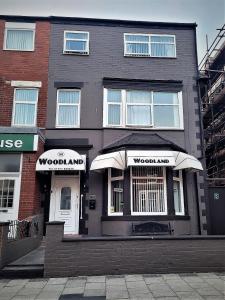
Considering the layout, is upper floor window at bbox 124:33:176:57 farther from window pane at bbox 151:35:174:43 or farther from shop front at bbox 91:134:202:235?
shop front at bbox 91:134:202:235

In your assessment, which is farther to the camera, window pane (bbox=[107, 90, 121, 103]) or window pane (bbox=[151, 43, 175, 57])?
window pane (bbox=[151, 43, 175, 57])

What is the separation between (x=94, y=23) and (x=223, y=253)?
11.6 metres

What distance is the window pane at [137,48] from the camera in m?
13.5

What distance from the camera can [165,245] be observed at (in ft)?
24.3

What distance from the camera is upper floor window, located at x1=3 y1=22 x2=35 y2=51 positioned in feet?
43.1

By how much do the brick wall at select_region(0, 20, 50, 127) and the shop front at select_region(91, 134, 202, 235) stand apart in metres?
3.89

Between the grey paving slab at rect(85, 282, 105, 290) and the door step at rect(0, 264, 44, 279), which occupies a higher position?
the door step at rect(0, 264, 44, 279)

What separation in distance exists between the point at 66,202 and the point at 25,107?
4.66 m

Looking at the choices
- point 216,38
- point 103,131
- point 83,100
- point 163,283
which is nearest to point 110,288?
point 163,283

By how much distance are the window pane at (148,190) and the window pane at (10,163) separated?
4.55 metres

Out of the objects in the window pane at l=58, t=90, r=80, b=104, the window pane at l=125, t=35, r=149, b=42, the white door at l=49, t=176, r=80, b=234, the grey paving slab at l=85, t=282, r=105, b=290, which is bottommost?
the grey paving slab at l=85, t=282, r=105, b=290

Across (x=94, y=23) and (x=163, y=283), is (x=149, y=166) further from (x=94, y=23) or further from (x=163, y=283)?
(x=94, y=23)

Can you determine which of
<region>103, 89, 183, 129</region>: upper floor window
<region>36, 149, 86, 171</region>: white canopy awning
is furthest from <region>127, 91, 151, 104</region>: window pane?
<region>36, 149, 86, 171</region>: white canopy awning

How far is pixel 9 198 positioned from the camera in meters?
10.4
